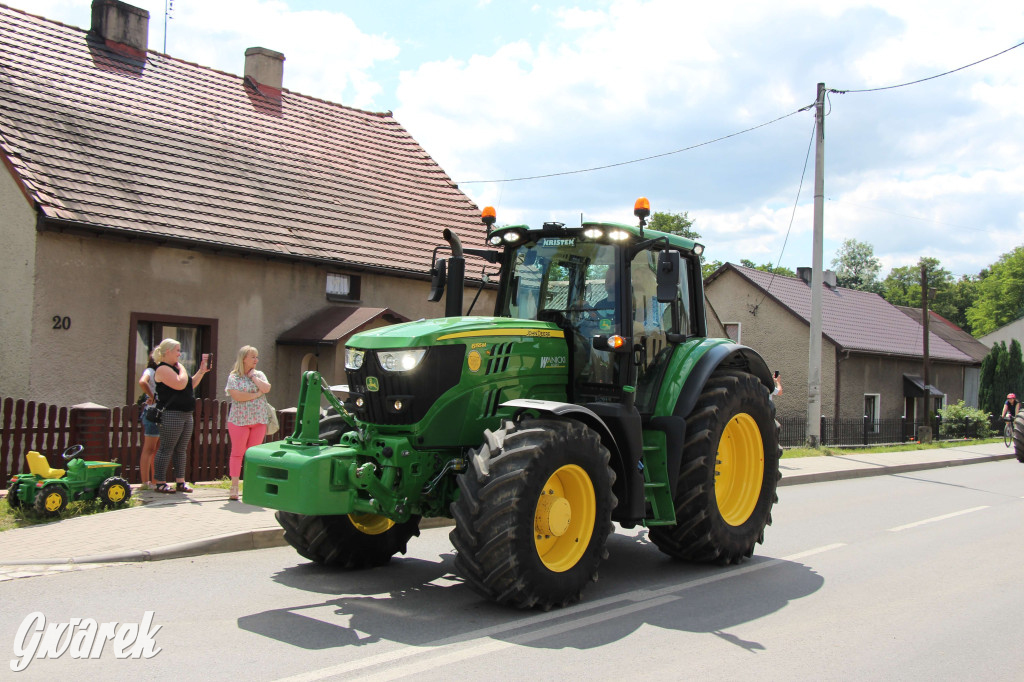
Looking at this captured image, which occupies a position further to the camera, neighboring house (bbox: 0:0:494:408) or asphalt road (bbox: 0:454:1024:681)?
neighboring house (bbox: 0:0:494:408)

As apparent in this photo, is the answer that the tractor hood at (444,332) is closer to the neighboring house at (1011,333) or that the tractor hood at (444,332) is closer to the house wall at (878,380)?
the house wall at (878,380)

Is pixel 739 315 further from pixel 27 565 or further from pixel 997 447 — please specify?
pixel 27 565

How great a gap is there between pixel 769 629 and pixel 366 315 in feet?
33.7

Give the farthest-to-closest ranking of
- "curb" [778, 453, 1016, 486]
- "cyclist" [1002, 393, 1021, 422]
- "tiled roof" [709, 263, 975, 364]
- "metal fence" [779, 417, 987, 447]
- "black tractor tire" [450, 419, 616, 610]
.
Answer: "tiled roof" [709, 263, 975, 364] < "metal fence" [779, 417, 987, 447] < "cyclist" [1002, 393, 1021, 422] < "curb" [778, 453, 1016, 486] < "black tractor tire" [450, 419, 616, 610]

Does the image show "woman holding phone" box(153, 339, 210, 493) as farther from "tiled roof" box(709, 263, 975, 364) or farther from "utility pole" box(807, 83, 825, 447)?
"tiled roof" box(709, 263, 975, 364)

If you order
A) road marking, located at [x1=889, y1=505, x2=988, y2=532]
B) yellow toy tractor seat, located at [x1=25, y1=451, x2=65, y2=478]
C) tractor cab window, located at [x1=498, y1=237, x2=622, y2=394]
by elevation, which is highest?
tractor cab window, located at [x1=498, y1=237, x2=622, y2=394]

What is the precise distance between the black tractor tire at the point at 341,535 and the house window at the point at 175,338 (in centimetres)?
746

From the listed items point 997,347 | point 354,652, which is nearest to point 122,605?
point 354,652

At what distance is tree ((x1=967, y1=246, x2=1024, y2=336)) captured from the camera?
7881 centimetres

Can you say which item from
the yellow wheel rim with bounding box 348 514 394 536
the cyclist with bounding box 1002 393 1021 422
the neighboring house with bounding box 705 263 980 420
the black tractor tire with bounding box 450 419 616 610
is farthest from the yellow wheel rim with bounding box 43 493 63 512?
the neighboring house with bounding box 705 263 980 420

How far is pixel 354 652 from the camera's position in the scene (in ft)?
15.3

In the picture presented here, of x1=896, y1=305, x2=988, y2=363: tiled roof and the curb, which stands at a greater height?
x1=896, y1=305, x2=988, y2=363: tiled roof

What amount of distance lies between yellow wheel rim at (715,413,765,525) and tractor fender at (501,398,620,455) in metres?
1.66

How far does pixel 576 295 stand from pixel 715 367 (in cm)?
137
